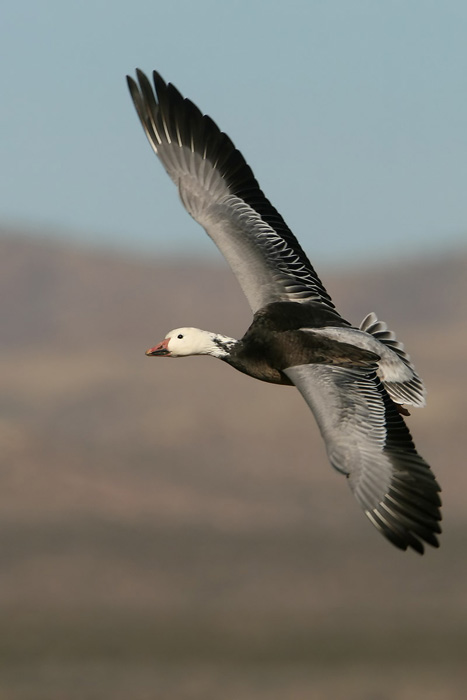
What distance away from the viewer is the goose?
863 centimetres

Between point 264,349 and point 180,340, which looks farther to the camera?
point 180,340

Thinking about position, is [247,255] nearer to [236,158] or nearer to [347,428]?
[236,158]

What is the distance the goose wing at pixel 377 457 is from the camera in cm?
851

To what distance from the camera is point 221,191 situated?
11328 millimetres

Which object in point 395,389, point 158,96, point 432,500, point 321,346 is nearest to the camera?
point 432,500

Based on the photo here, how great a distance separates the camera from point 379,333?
11523 mm

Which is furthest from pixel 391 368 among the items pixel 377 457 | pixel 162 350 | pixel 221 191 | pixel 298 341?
pixel 221 191

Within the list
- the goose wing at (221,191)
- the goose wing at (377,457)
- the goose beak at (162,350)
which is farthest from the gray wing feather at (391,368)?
the goose beak at (162,350)

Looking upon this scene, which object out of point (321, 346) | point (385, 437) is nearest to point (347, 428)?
point (385, 437)

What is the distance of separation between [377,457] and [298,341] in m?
1.55

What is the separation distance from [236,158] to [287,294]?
165cm

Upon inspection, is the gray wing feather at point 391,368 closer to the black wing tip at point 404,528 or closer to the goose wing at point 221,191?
Answer: the goose wing at point 221,191

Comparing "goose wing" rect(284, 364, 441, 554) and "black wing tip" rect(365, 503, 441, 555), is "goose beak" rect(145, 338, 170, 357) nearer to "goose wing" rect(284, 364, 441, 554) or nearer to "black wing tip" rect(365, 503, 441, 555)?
"goose wing" rect(284, 364, 441, 554)

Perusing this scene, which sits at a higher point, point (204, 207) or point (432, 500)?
point (204, 207)
